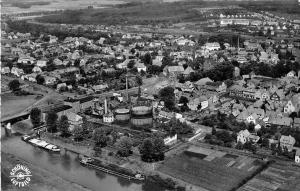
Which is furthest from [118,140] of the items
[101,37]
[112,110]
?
[101,37]

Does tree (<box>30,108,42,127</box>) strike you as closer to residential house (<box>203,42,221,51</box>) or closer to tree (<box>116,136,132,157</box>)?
tree (<box>116,136,132,157</box>)

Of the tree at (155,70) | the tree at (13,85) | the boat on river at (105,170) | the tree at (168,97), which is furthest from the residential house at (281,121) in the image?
the tree at (13,85)

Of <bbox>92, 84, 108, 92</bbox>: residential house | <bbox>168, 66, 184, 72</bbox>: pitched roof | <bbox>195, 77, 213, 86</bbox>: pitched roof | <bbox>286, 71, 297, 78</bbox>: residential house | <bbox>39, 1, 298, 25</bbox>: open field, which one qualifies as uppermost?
<bbox>39, 1, 298, 25</bbox>: open field

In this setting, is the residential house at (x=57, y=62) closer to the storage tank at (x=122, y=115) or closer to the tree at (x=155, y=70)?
the tree at (x=155, y=70)

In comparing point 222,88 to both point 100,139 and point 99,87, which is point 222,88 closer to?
point 99,87

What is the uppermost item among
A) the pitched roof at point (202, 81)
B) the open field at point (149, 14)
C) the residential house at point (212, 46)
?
the open field at point (149, 14)

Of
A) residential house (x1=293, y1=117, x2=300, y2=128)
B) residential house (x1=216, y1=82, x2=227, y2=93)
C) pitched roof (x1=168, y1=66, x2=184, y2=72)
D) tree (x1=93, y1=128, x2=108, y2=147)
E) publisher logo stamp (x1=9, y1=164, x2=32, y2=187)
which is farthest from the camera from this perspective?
pitched roof (x1=168, y1=66, x2=184, y2=72)

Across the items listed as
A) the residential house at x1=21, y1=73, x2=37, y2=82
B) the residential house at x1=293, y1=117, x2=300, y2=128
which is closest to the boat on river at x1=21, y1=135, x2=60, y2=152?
the residential house at x1=293, y1=117, x2=300, y2=128
